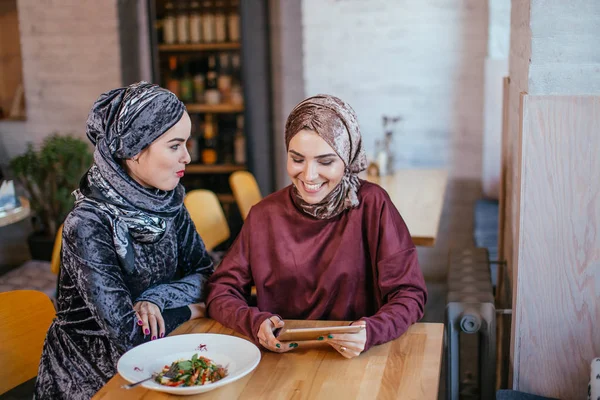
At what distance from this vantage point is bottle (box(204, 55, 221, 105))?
555 cm

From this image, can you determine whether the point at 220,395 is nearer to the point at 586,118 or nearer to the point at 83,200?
the point at 83,200

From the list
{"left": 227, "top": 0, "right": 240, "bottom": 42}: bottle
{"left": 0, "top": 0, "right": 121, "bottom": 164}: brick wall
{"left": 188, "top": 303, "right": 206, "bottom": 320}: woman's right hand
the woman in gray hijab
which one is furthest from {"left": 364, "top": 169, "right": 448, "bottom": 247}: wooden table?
{"left": 0, "top": 0, "right": 121, "bottom": 164}: brick wall

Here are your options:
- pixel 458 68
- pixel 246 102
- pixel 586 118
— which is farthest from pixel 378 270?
pixel 246 102

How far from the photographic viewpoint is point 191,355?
66.7 inches

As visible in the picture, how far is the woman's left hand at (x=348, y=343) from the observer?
1719 mm

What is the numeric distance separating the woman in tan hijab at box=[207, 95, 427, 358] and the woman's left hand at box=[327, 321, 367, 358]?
144 millimetres

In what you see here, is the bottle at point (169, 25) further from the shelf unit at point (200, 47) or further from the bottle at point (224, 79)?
the bottle at point (224, 79)

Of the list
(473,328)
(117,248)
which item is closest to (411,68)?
(473,328)

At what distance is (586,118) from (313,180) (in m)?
0.71

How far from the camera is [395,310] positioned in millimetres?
1847

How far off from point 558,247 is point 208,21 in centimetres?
405

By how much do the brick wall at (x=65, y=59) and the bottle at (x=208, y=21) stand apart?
0.64m

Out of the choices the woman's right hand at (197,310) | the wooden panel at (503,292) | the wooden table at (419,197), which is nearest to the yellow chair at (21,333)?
the woman's right hand at (197,310)

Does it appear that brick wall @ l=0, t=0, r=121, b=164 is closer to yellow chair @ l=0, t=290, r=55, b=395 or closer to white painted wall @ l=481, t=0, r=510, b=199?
white painted wall @ l=481, t=0, r=510, b=199
